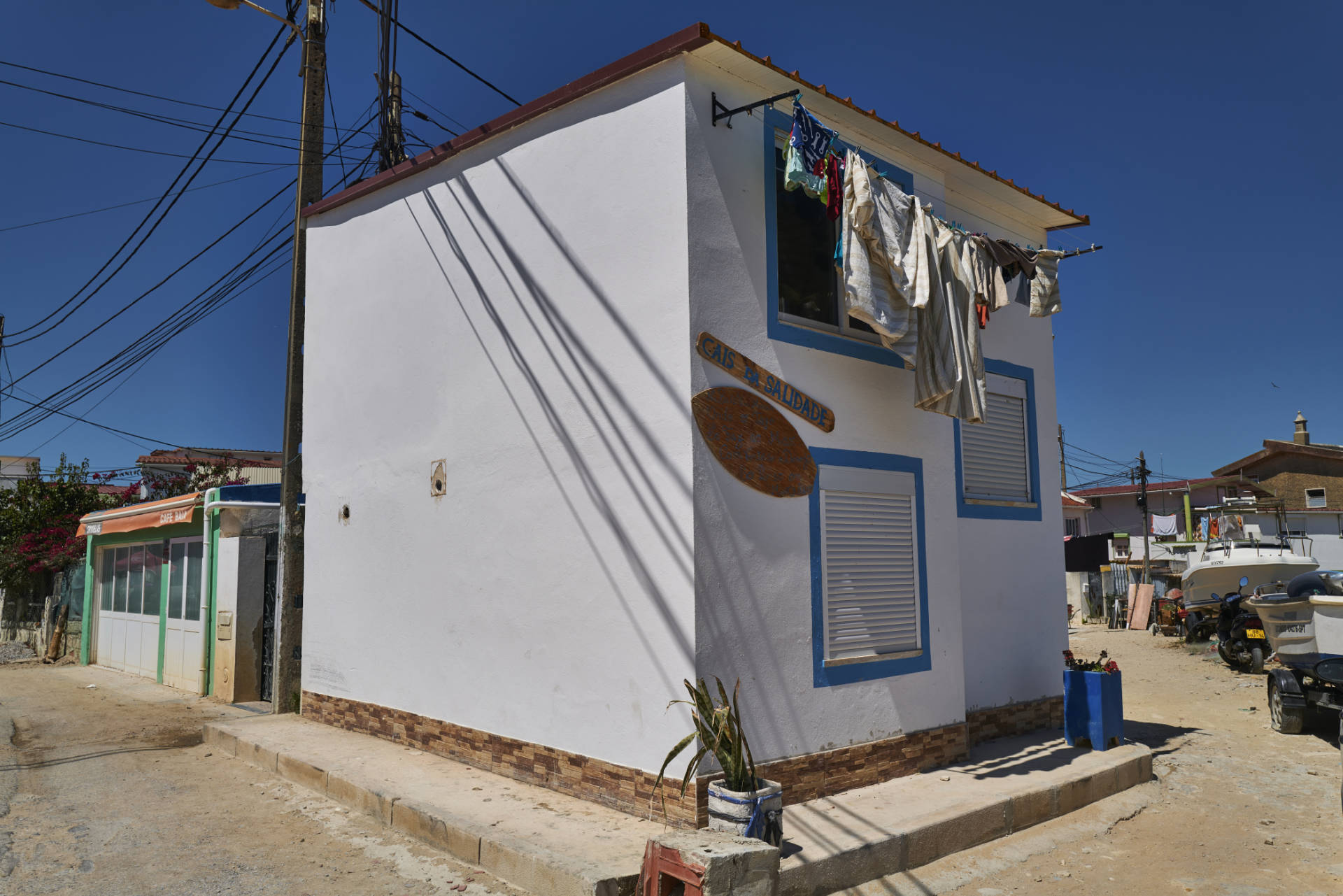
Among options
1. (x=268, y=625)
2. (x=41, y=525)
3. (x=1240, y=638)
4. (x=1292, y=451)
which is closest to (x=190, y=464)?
(x=41, y=525)

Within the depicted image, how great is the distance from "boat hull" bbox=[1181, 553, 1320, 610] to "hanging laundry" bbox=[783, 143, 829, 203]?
15.4 meters

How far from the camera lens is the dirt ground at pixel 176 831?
18.9ft

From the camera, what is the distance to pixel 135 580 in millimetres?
16328

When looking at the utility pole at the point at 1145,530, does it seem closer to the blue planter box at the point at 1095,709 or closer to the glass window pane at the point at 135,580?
the blue planter box at the point at 1095,709

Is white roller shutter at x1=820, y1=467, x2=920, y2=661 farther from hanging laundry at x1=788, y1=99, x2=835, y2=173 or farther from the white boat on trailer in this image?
the white boat on trailer

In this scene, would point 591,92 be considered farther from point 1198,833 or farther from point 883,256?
point 1198,833

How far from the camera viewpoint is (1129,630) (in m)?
24.5

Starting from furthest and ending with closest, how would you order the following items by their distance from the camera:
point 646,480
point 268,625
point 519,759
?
point 268,625, point 519,759, point 646,480

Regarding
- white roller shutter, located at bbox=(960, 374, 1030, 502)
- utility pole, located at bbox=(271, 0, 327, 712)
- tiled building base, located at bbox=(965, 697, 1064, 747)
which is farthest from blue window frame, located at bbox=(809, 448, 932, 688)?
utility pole, located at bbox=(271, 0, 327, 712)

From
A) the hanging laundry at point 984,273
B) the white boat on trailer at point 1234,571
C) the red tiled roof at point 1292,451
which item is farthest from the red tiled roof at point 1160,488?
the hanging laundry at point 984,273

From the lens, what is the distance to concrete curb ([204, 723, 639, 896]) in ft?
17.1

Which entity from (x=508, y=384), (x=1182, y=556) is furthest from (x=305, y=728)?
(x=1182, y=556)

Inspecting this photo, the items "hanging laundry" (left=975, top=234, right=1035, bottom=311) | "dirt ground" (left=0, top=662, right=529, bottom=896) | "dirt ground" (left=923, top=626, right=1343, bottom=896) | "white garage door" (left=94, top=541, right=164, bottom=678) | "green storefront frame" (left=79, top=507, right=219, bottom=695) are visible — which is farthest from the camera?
"white garage door" (left=94, top=541, right=164, bottom=678)

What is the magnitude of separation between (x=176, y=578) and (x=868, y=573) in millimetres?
12028
